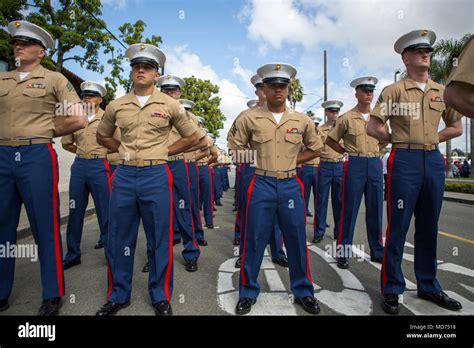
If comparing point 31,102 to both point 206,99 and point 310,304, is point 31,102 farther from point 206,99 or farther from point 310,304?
point 206,99

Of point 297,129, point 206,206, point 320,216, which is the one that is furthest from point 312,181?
point 297,129

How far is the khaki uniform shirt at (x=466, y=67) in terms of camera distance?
170 cm

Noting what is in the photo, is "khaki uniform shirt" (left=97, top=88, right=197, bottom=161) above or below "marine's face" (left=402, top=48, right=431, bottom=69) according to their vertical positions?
below

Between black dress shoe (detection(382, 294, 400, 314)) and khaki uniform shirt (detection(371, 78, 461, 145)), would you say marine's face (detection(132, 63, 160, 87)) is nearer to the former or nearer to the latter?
khaki uniform shirt (detection(371, 78, 461, 145))

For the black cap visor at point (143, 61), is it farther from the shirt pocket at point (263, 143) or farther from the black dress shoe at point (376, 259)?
the black dress shoe at point (376, 259)

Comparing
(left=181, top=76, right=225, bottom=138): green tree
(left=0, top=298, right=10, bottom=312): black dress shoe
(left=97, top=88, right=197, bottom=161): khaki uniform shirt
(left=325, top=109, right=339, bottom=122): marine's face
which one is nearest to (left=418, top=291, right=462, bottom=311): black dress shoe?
(left=97, top=88, right=197, bottom=161): khaki uniform shirt

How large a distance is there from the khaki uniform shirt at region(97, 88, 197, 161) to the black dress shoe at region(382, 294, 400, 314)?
241 centimetres

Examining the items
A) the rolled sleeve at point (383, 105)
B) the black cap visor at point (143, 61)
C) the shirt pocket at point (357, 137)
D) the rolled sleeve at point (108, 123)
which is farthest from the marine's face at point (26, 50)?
the shirt pocket at point (357, 137)

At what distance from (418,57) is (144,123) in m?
2.62

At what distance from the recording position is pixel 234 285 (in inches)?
135

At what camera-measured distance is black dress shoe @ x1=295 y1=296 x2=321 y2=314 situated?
8.95 ft

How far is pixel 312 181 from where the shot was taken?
684cm

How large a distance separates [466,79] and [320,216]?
167 inches
